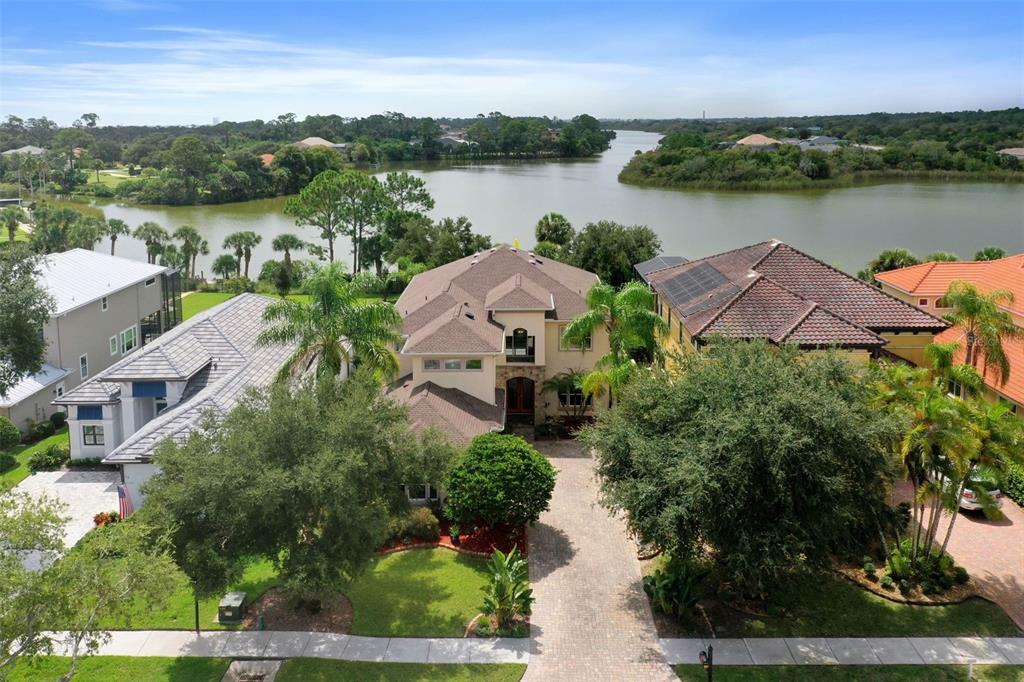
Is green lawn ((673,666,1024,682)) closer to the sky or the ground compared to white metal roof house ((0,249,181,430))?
closer to the ground

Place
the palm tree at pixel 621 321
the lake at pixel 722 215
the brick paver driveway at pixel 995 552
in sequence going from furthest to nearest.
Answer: the lake at pixel 722 215, the palm tree at pixel 621 321, the brick paver driveway at pixel 995 552

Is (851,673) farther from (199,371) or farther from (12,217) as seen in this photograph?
(12,217)

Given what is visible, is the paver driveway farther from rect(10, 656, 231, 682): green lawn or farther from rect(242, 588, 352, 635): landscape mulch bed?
rect(242, 588, 352, 635): landscape mulch bed

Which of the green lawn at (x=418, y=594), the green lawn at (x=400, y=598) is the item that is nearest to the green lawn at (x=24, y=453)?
the green lawn at (x=400, y=598)

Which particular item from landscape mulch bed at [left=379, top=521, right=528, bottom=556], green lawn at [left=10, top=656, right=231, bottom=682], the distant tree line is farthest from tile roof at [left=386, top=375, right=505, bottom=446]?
the distant tree line

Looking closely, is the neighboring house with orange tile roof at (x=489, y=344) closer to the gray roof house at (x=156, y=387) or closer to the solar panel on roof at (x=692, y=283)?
the solar panel on roof at (x=692, y=283)

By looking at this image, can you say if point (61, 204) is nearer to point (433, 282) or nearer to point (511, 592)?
point (433, 282)
